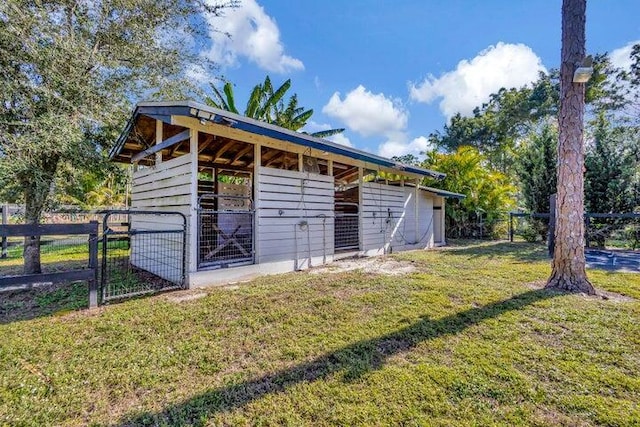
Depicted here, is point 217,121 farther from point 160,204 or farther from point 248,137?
point 160,204

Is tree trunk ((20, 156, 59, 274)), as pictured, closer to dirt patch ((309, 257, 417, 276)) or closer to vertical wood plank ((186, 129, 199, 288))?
vertical wood plank ((186, 129, 199, 288))

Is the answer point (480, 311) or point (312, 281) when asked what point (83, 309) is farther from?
point (480, 311)

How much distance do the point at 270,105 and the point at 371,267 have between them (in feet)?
33.7

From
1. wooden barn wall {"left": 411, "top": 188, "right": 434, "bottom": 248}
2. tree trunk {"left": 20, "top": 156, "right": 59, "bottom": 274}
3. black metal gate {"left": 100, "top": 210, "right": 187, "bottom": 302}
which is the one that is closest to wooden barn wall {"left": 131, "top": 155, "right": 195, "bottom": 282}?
black metal gate {"left": 100, "top": 210, "right": 187, "bottom": 302}

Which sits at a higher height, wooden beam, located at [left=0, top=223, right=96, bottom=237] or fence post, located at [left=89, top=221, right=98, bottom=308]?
wooden beam, located at [left=0, top=223, right=96, bottom=237]

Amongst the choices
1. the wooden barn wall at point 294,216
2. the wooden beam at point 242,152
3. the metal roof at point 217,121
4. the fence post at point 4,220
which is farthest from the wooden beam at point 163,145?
the fence post at point 4,220

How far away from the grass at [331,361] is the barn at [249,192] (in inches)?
61.1

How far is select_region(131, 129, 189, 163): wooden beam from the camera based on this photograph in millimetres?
5078

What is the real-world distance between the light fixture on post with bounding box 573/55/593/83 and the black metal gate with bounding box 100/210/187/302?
619 cm

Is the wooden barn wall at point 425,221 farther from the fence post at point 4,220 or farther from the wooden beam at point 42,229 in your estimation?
the fence post at point 4,220

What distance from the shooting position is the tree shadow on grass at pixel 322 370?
197cm

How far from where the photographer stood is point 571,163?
176 inches

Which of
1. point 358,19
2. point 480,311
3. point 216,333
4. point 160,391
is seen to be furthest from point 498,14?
point 160,391

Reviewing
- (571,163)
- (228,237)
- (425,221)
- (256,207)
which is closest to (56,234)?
(228,237)
